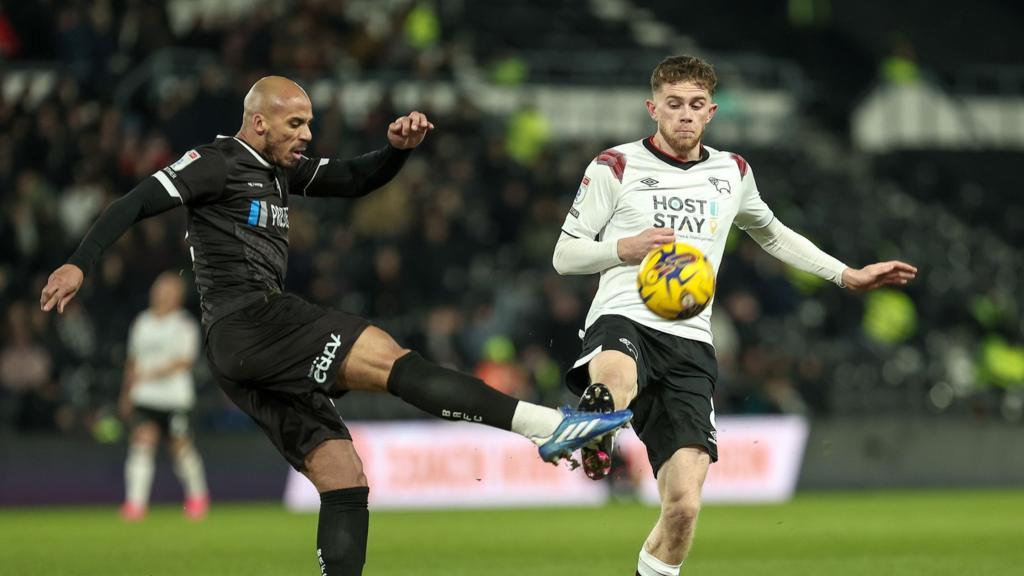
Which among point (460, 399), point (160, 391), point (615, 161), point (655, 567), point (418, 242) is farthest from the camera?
point (418, 242)

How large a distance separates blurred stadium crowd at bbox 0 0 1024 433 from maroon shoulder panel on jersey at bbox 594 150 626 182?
29.9 ft

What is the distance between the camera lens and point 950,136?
2402cm

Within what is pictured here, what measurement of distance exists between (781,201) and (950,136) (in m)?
4.82

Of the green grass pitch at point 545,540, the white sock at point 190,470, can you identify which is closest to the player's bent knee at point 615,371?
the green grass pitch at point 545,540

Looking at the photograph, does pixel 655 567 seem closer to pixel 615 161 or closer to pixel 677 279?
pixel 677 279

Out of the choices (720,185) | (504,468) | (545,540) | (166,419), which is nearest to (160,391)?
Result: (166,419)

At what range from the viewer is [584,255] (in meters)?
6.91

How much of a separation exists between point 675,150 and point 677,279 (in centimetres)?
78

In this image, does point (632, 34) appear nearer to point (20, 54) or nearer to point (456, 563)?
point (20, 54)

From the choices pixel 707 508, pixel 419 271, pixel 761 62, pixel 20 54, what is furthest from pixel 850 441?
pixel 20 54

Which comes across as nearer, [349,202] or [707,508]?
[707,508]

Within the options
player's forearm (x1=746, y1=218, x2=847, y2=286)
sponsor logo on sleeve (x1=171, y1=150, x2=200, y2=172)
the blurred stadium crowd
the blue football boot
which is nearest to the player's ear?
sponsor logo on sleeve (x1=171, y1=150, x2=200, y2=172)

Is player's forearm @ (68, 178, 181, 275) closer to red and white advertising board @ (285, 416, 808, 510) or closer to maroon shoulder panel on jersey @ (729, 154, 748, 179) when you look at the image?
maroon shoulder panel on jersey @ (729, 154, 748, 179)

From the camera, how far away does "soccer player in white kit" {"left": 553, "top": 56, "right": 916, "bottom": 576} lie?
6.91 m
